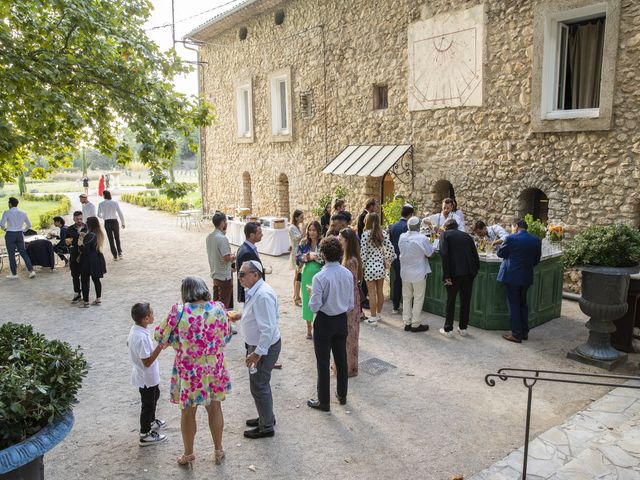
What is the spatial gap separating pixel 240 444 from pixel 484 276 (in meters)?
4.43

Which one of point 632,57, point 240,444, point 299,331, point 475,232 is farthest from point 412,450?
point 632,57

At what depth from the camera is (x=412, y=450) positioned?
4.59 meters

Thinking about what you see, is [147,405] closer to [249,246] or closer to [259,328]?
[259,328]

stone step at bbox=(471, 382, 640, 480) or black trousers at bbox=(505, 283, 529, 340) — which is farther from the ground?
black trousers at bbox=(505, 283, 529, 340)

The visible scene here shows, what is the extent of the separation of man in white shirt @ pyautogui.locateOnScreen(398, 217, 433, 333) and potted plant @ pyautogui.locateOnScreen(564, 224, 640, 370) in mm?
1887

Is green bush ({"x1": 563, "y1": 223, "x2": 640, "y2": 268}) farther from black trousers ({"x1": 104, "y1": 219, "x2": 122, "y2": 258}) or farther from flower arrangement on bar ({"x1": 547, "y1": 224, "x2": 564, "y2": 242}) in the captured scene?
black trousers ({"x1": 104, "y1": 219, "x2": 122, "y2": 258})

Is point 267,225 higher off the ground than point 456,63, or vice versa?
point 456,63

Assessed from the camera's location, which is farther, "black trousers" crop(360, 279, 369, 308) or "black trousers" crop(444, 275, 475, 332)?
"black trousers" crop(360, 279, 369, 308)

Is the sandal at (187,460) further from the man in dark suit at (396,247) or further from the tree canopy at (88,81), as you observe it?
the man in dark suit at (396,247)

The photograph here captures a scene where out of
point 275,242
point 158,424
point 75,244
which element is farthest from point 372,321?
point 275,242

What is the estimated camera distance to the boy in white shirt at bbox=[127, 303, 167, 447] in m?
4.45

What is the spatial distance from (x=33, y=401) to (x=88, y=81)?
397cm

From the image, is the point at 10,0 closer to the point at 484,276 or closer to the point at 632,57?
the point at 484,276

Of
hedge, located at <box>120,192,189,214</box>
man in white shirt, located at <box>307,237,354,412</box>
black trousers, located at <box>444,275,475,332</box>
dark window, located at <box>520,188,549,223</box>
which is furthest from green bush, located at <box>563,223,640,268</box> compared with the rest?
hedge, located at <box>120,192,189,214</box>
